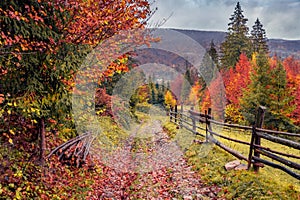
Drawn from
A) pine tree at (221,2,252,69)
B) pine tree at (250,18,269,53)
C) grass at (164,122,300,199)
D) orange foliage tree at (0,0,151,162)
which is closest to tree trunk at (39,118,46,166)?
orange foliage tree at (0,0,151,162)

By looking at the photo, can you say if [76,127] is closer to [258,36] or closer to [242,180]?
[242,180]

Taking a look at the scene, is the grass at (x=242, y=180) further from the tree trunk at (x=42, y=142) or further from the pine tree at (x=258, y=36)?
the pine tree at (x=258, y=36)

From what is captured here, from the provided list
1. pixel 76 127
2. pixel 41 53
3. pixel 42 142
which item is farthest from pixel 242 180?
pixel 76 127

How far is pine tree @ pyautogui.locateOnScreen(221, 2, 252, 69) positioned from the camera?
37000 millimetres

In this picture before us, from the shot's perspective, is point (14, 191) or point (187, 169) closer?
point (14, 191)

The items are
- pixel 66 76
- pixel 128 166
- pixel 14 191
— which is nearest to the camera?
pixel 14 191

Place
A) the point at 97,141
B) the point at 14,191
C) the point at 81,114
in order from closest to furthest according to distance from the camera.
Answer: the point at 14,191
the point at 81,114
the point at 97,141

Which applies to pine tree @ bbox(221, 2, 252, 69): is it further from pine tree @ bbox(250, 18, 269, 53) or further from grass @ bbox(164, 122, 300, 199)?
grass @ bbox(164, 122, 300, 199)

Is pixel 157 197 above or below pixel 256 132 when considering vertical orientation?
below

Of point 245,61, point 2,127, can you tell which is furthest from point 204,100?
point 2,127

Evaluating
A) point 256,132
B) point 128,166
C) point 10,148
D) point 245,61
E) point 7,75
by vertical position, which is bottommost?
point 128,166

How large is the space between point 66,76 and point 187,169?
487 cm

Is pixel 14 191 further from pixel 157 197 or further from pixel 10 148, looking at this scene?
pixel 157 197

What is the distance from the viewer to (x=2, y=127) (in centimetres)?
543
